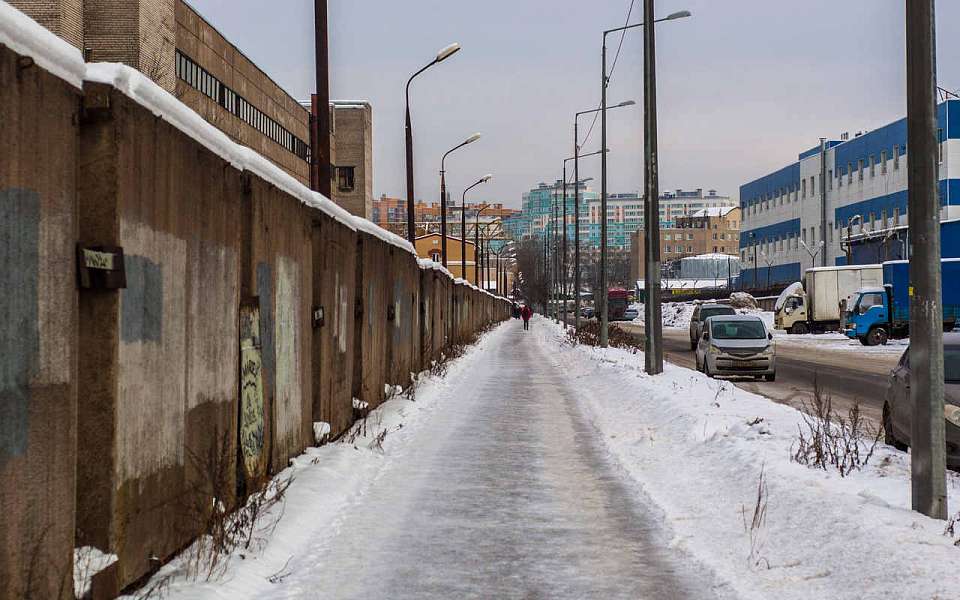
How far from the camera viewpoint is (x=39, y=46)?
15.0 ft

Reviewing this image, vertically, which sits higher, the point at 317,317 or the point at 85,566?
the point at 317,317

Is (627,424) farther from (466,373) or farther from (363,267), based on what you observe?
(466,373)

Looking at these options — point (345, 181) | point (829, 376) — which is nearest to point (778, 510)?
point (829, 376)

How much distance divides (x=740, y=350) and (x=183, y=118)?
20.2m

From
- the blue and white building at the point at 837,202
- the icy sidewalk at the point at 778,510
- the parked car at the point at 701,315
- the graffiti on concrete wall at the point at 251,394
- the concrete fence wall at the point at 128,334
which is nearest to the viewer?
the concrete fence wall at the point at 128,334

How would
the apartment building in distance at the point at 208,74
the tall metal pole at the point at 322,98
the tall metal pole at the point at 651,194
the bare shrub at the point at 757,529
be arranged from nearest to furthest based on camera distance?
1. the bare shrub at the point at 757,529
2. the tall metal pole at the point at 322,98
3. the tall metal pole at the point at 651,194
4. the apartment building in distance at the point at 208,74

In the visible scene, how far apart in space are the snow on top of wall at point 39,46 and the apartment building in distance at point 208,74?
36.9 metres

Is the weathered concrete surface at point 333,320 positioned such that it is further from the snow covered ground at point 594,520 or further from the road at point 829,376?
the road at point 829,376

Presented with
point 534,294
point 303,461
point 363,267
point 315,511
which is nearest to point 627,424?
point 363,267

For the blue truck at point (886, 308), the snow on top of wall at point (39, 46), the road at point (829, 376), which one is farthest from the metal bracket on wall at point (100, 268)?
the blue truck at point (886, 308)

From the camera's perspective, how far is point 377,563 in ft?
22.5

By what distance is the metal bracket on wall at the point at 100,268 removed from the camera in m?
4.96

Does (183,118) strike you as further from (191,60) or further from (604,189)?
(191,60)

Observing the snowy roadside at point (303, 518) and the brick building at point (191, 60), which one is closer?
the snowy roadside at point (303, 518)
